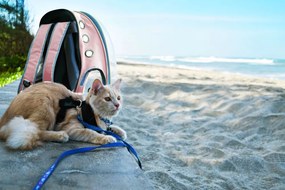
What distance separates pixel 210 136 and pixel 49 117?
6.81 feet

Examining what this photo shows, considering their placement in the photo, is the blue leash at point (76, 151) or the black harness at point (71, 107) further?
the black harness at point (71, 107)

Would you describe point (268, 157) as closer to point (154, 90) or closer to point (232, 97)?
point (232, 97)

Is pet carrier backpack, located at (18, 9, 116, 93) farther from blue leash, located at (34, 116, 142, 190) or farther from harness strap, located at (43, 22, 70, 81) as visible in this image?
blue leash, located at (34, 116, 142, 190)

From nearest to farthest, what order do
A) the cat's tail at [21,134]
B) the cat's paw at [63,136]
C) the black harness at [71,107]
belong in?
the cat's tail at [21,134]
the cat's paw at [63,136]
the black harness at [71,107]

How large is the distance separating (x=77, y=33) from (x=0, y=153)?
1.89 m

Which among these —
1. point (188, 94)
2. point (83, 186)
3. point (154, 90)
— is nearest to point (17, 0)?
point (154, 90)

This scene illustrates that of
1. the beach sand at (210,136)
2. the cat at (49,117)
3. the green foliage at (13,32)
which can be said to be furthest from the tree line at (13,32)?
the cat at (49,117)

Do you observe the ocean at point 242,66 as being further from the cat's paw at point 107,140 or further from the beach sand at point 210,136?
the cat's paw at point 107,140

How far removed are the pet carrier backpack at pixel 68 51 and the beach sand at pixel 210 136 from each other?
34.3 inches

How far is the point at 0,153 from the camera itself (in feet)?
5.52

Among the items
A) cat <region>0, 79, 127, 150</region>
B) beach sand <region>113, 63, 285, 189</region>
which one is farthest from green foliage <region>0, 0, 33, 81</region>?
cat <region>0, 79, 127, 150</region>

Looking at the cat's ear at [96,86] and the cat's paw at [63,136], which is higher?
the cat's ear at [96,86]

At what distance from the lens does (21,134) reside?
5.68 feet

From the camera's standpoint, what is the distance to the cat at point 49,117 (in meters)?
1.78
